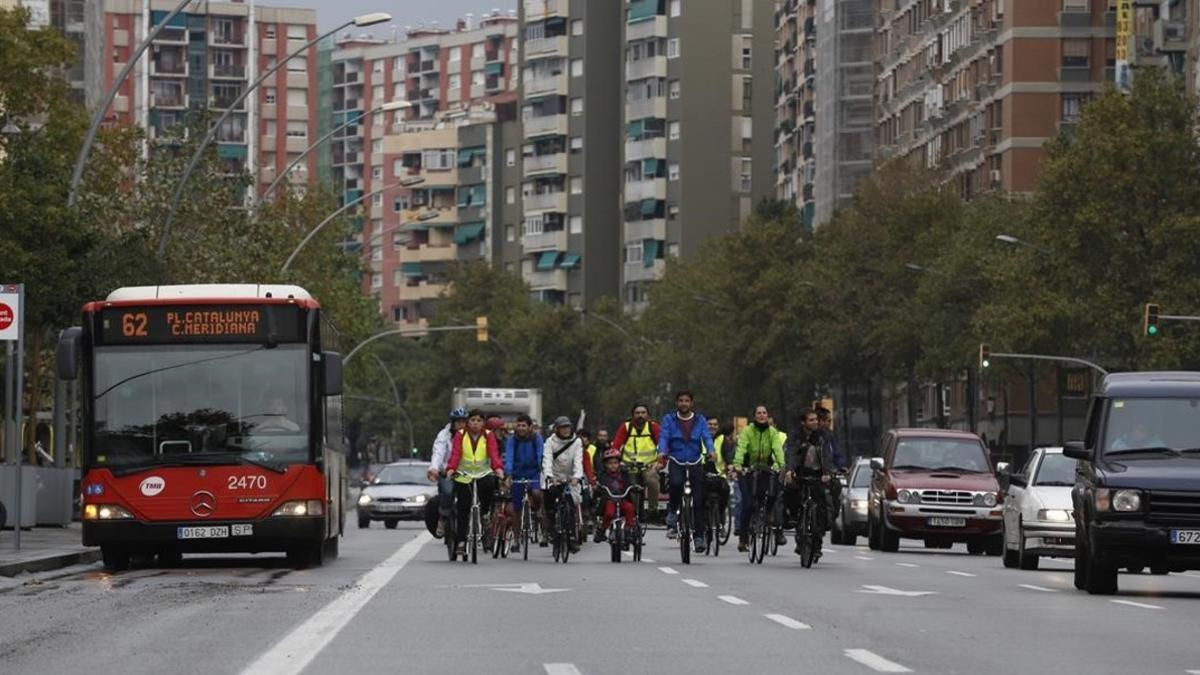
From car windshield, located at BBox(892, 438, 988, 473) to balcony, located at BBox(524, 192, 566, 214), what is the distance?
14314 centimetres

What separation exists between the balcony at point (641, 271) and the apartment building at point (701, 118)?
0.20 m

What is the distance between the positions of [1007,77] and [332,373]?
89.9m

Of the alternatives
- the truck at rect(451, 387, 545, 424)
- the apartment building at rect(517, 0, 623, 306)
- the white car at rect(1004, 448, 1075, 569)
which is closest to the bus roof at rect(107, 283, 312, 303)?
the white car at rect(1004, 448, 1075, 569)

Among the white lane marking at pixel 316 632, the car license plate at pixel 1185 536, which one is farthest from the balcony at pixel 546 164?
Result: the car license plate at pixel 1185 536

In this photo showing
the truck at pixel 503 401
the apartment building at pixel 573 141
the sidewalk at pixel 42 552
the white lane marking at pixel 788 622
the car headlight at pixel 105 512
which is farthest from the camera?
the apartment building at pixel 573 141

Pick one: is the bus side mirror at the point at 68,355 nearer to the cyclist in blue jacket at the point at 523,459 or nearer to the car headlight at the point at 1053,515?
the cyclist in blue jacket at the point at 523,459

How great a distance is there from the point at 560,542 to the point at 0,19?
2499 cm

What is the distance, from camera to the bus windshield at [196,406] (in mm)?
32094

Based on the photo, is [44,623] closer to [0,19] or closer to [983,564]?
[983,564]

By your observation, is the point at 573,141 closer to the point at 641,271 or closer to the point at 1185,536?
the point at 641,271

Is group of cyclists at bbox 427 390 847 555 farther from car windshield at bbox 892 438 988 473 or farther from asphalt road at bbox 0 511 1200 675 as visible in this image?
car windshield at bbox 892 438 988 473

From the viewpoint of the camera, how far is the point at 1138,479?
87.1 ft

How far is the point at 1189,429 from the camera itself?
27.4 metres

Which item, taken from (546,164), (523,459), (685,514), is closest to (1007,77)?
(546,164)
